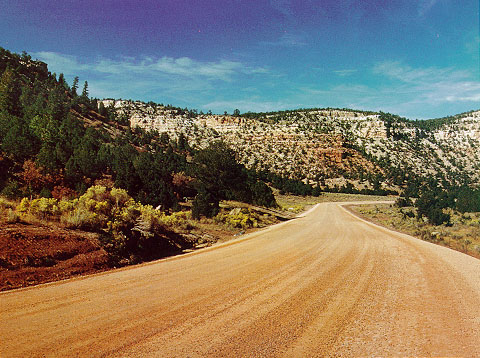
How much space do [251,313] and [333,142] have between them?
12458 centimetres

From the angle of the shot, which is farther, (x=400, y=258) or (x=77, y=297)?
(x=400, y=258)

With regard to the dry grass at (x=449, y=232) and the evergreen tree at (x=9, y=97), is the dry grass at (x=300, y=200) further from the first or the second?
the evergreen tree at (x=9, y=97)

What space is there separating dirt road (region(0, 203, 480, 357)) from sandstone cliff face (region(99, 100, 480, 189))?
8878 centimetres

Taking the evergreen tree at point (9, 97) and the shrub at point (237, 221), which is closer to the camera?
the shrub at point (237, 221)

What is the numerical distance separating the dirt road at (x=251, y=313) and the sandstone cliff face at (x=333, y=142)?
291ft

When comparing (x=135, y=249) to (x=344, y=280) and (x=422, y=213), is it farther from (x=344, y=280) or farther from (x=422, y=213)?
(x=422, y=213)

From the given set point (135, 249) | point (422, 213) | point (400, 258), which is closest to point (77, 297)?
point (135, 249)

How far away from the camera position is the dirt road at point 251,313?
11.9 feet

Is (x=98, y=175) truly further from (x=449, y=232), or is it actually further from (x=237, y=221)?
(x=449, y=232)

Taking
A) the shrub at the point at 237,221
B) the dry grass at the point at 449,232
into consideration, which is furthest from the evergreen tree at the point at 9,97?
the dry grass at the point at 449,232

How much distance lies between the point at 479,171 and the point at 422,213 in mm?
110311

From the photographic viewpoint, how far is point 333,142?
4742 inches

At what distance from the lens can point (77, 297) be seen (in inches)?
209

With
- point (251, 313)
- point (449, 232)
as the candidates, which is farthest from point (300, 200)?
→ point (251, 313)
